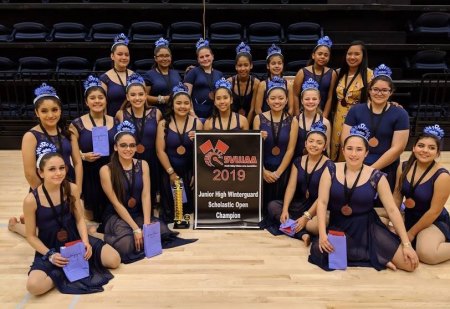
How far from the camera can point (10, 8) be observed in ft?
25.4

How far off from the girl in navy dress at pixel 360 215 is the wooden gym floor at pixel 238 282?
0.10 m

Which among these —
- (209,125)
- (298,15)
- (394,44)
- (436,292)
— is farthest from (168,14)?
(436,292)

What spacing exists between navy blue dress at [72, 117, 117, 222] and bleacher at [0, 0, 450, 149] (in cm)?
298

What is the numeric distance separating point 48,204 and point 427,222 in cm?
265

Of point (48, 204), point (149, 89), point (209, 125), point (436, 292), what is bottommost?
point (436, 292)

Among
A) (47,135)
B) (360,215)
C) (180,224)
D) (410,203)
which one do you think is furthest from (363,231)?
(47,135)

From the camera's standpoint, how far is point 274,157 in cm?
413

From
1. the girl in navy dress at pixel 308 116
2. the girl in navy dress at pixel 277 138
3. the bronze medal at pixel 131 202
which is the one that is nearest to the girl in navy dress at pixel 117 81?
the bronze medal at pixel 131 202

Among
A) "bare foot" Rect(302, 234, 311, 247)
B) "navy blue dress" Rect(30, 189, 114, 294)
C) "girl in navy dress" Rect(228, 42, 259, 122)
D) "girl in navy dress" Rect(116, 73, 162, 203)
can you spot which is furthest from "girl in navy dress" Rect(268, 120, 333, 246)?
"navy blue dress" Rect(30, 189, 114, 294)

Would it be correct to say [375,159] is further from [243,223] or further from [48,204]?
[48,204]

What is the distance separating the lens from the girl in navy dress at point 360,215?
128 inches

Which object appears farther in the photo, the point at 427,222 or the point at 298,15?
the point at 298,15

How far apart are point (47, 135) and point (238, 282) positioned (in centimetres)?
181

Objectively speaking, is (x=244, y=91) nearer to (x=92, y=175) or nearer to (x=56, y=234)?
(x=92, y=175)
